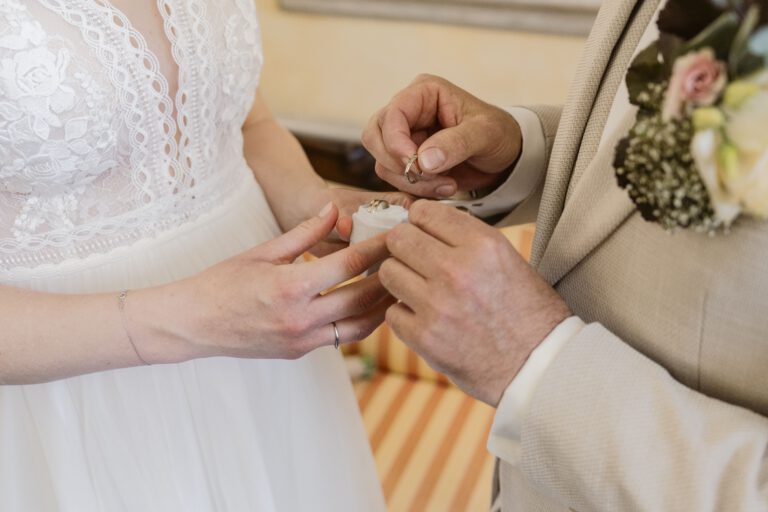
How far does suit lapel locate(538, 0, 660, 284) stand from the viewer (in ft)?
2.60

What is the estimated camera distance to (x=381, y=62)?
7.68 feet

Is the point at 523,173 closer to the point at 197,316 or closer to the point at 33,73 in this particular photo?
the point at 197,316

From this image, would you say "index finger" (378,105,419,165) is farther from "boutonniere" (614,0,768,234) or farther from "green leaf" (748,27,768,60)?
"green leaf" (748,27,768,60)

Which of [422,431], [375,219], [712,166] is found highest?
[712,166]

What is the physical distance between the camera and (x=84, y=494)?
99 cm

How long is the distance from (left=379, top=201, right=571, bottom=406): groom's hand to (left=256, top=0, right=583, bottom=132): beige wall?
1452 mm

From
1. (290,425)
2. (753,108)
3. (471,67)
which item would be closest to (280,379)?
(290,425)

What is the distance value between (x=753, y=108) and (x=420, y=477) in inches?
57.7

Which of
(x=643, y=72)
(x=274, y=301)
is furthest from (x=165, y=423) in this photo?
(x=643, y=72)

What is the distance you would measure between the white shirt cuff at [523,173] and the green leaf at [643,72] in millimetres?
441

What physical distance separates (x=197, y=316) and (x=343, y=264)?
0.65 feet

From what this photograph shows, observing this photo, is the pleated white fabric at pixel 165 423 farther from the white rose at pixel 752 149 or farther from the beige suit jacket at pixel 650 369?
the white rose at pixel 752 149

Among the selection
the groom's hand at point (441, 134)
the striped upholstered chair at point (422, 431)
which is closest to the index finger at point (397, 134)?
the groom's hand at point (441, 134)

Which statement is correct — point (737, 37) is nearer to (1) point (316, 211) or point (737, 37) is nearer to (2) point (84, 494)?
(1) point (316, 211)
